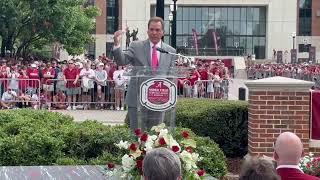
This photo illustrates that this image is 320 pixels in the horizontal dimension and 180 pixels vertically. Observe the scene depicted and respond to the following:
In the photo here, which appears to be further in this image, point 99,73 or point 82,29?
point 82,29

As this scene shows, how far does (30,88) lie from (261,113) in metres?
14.0

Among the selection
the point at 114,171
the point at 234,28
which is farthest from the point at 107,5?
the point at 114,171

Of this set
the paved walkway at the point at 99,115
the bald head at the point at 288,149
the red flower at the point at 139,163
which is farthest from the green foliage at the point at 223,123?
the paved walkway at the point at 99,115

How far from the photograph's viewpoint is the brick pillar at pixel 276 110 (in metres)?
11.8

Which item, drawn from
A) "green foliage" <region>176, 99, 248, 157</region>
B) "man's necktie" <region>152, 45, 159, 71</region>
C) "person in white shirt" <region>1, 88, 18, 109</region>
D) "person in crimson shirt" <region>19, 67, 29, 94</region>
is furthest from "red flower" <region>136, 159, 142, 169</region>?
"person in crimson shirt" <region>19, 67, 29, 94</region>

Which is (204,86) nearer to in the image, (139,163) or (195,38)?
(139,163)

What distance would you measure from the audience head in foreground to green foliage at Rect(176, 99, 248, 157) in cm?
784

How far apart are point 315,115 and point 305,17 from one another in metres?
83.9

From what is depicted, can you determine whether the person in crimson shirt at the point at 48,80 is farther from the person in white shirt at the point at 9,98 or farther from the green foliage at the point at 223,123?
the green foliage at the point at 223,123

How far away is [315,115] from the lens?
39.2ft

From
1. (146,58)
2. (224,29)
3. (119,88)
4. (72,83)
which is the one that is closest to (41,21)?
(72,83)

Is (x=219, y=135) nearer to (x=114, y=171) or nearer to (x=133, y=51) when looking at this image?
(x=133, y=51)

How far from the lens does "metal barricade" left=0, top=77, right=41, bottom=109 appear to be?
78.7 feet

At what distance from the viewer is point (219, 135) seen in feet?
42.4
